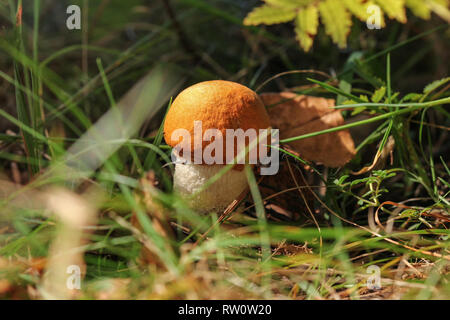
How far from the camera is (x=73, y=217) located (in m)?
1.23

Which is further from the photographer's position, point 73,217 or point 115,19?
point 115,19

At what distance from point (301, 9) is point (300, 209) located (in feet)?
2.80

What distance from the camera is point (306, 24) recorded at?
116 centimetres

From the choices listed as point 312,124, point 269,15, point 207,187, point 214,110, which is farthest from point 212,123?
point 312,124

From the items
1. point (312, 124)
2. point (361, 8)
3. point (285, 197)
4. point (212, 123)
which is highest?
point (361, 8)

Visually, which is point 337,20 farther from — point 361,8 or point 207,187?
point 207,187

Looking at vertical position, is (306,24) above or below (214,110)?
above

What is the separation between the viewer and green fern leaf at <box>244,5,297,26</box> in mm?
1171

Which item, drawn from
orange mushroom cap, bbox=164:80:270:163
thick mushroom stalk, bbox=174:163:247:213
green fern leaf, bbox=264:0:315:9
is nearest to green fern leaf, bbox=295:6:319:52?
green fern leaf, bbox=264:0:315:9

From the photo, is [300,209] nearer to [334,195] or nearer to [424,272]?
[334,195]

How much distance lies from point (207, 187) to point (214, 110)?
1.10 ft

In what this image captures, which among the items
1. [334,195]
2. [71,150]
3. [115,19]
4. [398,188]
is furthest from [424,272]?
[115,19]

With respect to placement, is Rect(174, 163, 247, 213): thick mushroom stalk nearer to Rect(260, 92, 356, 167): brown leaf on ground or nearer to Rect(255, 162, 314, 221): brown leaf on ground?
Rect(255, 162, 314, 221): brown leaf on ground

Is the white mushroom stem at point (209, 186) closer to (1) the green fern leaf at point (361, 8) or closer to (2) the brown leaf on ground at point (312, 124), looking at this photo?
(2) the brown leaf on ground at point (312, 124)
